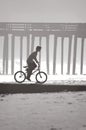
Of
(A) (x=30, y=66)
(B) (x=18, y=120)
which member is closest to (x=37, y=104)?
(B) (x=18, y=120)

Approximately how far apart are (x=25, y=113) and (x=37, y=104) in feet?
2.65

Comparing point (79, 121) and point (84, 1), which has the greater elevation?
point (84, 1)

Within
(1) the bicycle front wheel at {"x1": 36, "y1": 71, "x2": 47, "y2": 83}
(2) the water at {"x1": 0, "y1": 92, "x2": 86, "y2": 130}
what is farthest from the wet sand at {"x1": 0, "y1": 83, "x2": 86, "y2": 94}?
(1) the bicycle front wheel at {"x1": 36, "y1": 71, "x2": 47, "y2": 83}

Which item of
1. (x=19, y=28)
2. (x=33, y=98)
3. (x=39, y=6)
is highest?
(x=39, y=6)

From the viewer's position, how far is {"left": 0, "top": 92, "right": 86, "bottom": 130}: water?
478 cm

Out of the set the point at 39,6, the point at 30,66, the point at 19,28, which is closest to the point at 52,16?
the point at 39,6

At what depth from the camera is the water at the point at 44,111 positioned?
4.78 meters

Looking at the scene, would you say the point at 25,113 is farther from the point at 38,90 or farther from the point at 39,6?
the point at 39,6

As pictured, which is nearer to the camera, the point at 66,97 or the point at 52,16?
the point at 66,97

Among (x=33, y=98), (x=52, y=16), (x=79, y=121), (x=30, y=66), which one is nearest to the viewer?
(x=79, y=121)

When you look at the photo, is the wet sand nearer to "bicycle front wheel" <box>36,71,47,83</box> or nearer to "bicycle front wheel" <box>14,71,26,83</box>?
"bicycle front wheel" <box>36,71,47,83</box>

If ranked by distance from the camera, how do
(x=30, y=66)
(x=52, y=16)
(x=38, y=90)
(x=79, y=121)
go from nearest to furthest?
(x=79, y=121), (x=38, y=90), (x=30, y=66), (x=52, y=16)

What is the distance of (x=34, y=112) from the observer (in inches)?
219

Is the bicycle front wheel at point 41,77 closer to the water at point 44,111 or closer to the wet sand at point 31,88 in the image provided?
the wet sand at point 31,88
